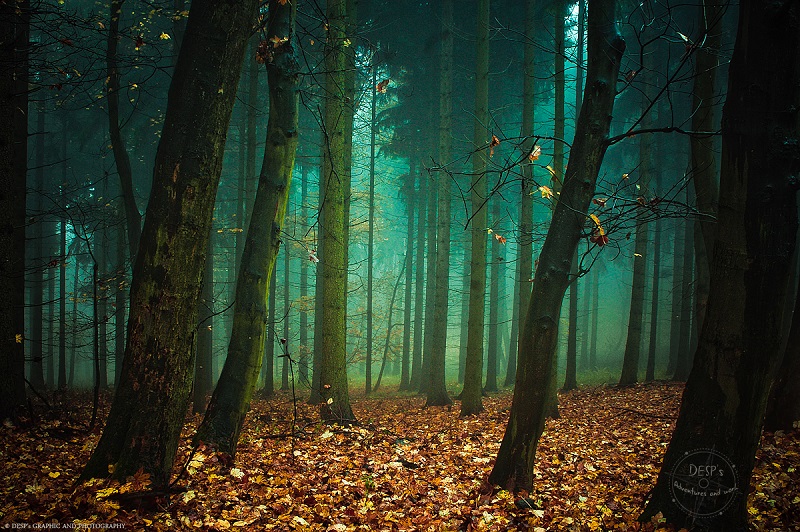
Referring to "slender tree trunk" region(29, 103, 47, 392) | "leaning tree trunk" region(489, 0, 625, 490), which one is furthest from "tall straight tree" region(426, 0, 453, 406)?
"slender tree trunk" region(29, 103, 47, 392)

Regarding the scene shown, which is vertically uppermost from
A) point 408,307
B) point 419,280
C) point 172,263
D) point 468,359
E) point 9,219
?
point 9,219

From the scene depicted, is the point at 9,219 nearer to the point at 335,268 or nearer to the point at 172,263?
the point at 172,263

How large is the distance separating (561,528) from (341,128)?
761cm

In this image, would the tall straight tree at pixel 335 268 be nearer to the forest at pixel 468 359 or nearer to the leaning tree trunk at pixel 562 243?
the forest at pixel 468 359

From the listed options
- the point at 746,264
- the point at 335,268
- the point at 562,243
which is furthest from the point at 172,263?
the point at 335,268

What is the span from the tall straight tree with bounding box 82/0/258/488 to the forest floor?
35 centimetres

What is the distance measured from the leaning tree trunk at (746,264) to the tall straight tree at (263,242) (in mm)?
4791

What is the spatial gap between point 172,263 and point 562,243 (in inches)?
146

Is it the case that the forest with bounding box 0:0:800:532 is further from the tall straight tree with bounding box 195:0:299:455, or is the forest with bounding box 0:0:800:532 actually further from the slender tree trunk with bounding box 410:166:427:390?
the slender tree trunk with bounding box 410:166:427:390

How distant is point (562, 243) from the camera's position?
491cm

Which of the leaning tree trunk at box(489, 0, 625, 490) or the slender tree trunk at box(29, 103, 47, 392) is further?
the slender tree trunk at box(29, 103, 47, 392)

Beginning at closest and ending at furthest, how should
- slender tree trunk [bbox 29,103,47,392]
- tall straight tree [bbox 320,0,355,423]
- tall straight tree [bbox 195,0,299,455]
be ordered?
tall straight tree [bbox 195,0,299,455], tall straight tree [bbox 320,0,355,423], slender tree trunk [bbox 29,103,47,392]

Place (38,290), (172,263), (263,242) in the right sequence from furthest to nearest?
(38,290), (263,242), (172,263)

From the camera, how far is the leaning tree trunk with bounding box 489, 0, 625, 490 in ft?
15.9
